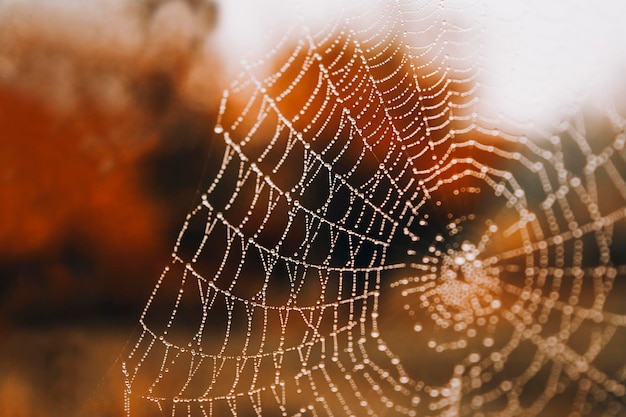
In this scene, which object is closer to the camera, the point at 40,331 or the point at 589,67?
the point at 589,67

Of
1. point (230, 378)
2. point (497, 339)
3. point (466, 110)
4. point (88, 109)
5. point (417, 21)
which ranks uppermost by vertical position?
point (88, 109)

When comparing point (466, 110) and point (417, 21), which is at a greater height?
point (417, 21)

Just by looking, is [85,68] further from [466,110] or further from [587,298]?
[587,298]

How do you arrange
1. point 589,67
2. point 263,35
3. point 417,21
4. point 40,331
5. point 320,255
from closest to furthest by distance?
point 263,35
point 589,67
point 417,21
point 320,255
point 40,331

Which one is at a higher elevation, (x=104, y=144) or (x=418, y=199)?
(x=104, y=144)

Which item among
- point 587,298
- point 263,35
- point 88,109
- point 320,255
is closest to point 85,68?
point 88,109

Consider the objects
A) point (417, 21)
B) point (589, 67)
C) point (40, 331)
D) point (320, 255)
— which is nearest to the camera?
point (589, 67)
